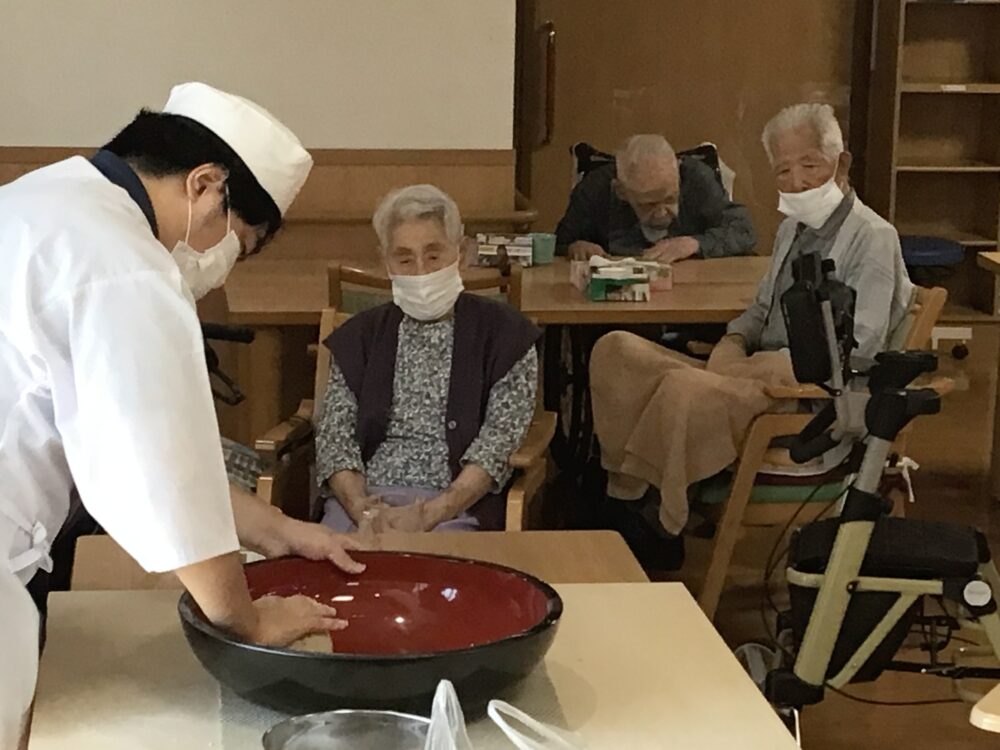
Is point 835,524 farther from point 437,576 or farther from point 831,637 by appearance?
point 437,576

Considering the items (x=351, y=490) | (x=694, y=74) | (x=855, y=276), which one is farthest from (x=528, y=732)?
(x=694, y=74)

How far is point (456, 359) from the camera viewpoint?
2820 mm

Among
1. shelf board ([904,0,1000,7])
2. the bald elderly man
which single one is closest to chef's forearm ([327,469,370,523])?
the bald elderly man

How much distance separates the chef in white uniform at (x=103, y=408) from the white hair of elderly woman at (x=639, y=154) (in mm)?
2885

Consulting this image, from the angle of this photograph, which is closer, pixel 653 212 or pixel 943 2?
pixel 653 212

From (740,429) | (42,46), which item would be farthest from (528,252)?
(42,46)

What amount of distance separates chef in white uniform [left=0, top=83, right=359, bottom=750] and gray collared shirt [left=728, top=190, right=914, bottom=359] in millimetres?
1978

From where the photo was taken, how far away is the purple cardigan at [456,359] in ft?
9.17

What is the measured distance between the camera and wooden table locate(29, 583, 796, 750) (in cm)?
119

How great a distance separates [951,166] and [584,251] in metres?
2.50

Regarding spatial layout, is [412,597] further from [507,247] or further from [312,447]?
[507,247]

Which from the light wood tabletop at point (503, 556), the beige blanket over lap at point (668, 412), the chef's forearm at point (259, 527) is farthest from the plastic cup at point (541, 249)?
the chef's forearm at point (259, 527)

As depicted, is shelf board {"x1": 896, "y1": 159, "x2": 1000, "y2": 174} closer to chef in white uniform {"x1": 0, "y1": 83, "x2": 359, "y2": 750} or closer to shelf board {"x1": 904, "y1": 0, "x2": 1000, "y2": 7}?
Answer: shelf board {"x1": 904, "y1": 0, "x2": 1000, "y2": 7}

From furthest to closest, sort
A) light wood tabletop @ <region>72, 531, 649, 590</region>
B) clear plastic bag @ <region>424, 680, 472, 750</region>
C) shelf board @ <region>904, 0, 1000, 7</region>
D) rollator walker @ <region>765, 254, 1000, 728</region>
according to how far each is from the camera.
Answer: shelf board @ <region>904, 0, 1000, 7</region>
rollator walker @ <region>765, 254, 1000, 728</region>
light wood tabletop @ <region>72, 531, 649, 590</region>
clear plastic bag @ <region>424, 680, 472, 750</region>
